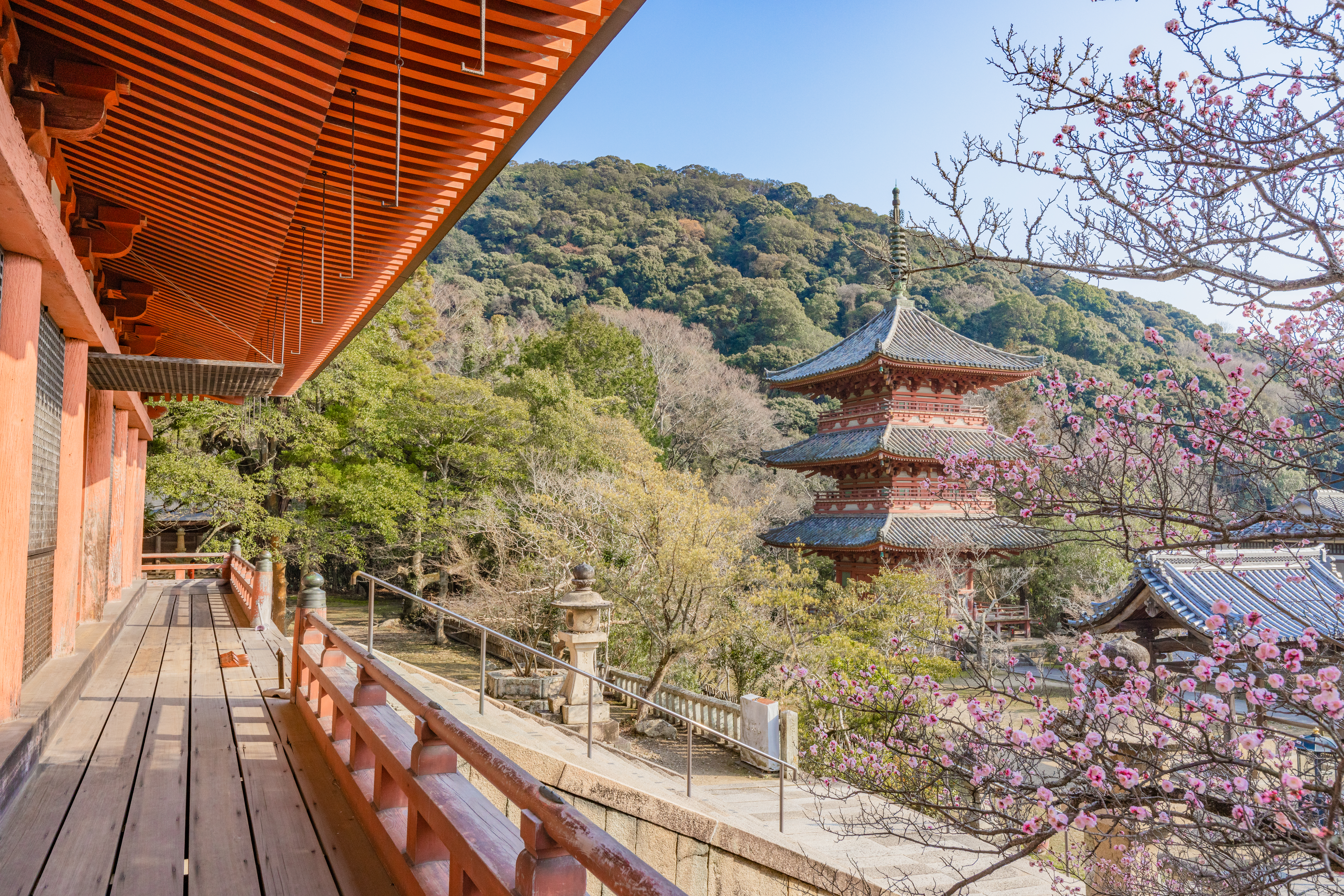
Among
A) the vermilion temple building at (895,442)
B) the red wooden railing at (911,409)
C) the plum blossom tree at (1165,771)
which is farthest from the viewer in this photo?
the red wooden railing at (911,409)

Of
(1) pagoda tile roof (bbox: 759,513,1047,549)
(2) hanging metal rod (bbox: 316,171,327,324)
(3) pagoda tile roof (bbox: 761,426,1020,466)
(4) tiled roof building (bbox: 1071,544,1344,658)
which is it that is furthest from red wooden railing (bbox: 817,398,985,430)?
(2) hanging metal rod (bbox: 316,171,327,324)

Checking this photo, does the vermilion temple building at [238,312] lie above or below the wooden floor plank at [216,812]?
above

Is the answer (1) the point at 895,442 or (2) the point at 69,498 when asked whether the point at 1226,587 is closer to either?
(1) the point at 895,442

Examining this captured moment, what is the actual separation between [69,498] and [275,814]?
119 inches

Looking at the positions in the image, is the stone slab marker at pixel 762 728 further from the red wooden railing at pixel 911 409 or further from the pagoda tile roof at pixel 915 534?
the red wooden railing at pixel 911 409

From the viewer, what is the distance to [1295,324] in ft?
13.6

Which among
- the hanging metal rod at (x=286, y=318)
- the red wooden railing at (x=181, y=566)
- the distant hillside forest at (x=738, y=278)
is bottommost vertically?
the red wooden railing at (x=181, y=566)

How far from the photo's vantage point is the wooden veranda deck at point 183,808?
2521 mm

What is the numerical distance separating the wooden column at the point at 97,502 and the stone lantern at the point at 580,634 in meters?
4.35

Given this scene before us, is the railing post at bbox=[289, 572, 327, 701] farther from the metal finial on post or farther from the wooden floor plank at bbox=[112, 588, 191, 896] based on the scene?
the wooden floor plank at bbox=[112, 588, 191, 896]

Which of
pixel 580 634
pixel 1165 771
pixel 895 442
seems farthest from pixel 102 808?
pixel 895 442

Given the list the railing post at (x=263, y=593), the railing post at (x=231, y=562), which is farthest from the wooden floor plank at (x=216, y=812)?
the railing post at (x=231, y=562)

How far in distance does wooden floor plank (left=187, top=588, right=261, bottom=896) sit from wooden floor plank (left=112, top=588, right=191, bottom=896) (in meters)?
0.04

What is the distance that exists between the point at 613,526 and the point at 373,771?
11920 millimetres
